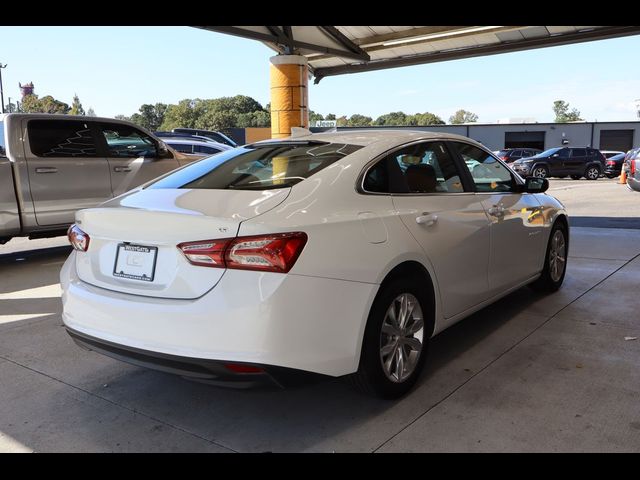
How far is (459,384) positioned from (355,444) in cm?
99

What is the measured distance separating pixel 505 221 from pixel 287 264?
7.91 feet

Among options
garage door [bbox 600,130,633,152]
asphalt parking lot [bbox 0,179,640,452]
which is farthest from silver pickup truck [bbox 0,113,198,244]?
garage door [bbox 600,130,633,152]

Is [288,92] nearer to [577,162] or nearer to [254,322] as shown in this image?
[254,322]

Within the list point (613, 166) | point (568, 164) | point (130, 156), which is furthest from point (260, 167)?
point (613, 166)

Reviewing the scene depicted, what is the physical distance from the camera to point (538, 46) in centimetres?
1238

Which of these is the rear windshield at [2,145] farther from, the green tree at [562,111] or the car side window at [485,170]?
the green tree at [562,111]

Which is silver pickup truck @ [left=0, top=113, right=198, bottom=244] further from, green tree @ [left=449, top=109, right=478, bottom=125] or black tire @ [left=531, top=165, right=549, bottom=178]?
green tree @ [left=449, top=109, right=478, bottom=125]

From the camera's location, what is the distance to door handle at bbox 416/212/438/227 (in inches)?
135

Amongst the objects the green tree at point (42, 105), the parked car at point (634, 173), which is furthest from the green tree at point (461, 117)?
the parked car at point (634, 173)

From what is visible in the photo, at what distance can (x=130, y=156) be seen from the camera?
27.4 ft

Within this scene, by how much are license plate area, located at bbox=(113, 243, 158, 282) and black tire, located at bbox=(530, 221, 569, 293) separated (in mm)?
3825

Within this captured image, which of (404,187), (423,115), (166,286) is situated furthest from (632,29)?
(423,115)
